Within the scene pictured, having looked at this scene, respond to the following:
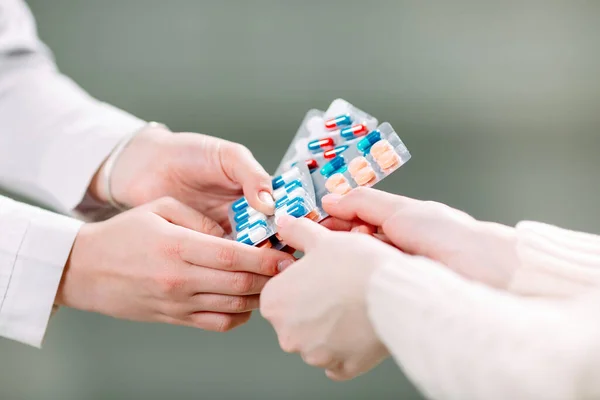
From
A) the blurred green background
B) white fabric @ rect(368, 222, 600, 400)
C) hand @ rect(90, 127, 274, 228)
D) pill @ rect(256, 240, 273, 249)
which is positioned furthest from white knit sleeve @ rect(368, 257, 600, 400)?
the blurred green background

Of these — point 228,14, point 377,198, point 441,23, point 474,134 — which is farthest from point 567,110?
point 377,198

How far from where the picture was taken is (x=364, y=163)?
0.65m

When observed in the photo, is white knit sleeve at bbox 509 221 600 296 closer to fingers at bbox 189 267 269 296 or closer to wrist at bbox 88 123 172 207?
fingers at bbox 189 267 269 296

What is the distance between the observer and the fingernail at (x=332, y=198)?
0.64 meters

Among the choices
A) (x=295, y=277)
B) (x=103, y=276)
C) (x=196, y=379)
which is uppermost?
(x=295, y=277)

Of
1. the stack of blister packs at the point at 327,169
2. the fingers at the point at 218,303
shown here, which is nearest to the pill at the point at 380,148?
the stack of blister packs at the point at 327,169

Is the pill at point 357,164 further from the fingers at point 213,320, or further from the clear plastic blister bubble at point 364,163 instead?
the fingers at point 213,320

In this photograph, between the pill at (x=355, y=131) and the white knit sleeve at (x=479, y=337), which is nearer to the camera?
the white knit sleeve at (x=479, y=337)

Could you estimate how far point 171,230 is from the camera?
2.16ft

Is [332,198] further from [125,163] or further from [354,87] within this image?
[354,87]

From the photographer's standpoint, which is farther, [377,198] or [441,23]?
[441,23]

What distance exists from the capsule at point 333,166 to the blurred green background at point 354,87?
0.62 m

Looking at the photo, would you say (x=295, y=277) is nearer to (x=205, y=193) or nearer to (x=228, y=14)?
(x=205, y=193)

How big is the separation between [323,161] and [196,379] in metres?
0.73
